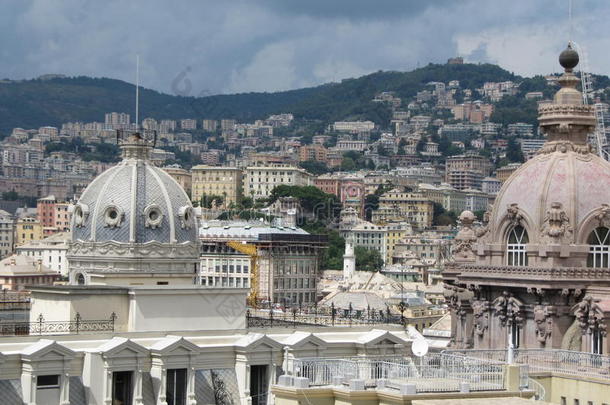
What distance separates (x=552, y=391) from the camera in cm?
4128

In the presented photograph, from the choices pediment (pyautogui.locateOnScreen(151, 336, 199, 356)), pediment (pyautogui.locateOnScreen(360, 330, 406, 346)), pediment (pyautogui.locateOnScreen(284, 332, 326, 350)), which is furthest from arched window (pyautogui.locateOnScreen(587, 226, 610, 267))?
pediment (pyautogui.locateOnScreen(151, 336, 199, 356))

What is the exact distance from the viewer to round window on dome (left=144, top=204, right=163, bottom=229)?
2032 inches

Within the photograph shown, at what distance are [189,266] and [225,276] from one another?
132935 mm

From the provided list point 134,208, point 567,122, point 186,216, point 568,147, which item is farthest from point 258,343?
point 567,122

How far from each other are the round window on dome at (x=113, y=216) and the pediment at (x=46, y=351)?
12448 millimetres

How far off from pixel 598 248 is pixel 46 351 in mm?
17635

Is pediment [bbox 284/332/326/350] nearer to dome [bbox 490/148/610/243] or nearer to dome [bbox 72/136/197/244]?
dome [bbox 490/148/610/243]

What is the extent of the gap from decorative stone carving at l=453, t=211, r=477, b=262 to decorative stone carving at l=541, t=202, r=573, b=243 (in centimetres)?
610

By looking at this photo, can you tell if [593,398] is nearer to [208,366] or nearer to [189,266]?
[208,366]

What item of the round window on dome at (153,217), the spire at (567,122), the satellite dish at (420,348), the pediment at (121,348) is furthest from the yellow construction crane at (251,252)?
the satellite dish at (420,348)

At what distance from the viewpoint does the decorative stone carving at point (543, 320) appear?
4659 cm

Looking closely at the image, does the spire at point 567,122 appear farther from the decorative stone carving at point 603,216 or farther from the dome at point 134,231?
the dome at point 134,231

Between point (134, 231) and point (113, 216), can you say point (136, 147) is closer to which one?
point (113, 216)

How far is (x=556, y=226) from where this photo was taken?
4681 centimetres
